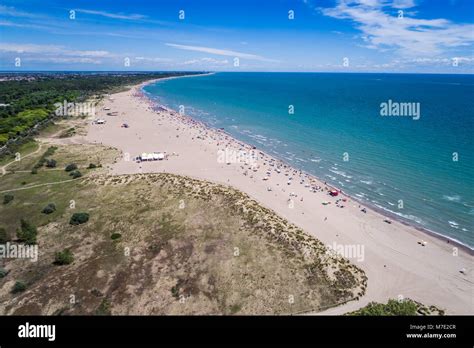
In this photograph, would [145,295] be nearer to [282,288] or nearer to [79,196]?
[282,288]

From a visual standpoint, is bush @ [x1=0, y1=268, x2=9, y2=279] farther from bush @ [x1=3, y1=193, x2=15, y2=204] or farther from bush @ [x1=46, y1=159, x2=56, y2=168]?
bush @ [x1=46, y1=159, x2=56, y2=168]

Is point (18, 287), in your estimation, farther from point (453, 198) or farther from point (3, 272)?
point (453, 198)

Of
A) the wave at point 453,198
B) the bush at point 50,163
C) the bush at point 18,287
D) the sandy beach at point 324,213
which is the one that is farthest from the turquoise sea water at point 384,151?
the bush at point 18,287

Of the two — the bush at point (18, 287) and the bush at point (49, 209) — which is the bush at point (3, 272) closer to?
the bush at point (18, 287)

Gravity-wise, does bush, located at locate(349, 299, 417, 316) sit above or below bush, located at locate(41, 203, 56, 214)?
below

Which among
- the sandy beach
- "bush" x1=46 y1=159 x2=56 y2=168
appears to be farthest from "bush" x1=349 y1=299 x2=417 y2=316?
"bush" x1=46 y1=159 x2=56 y2=168
